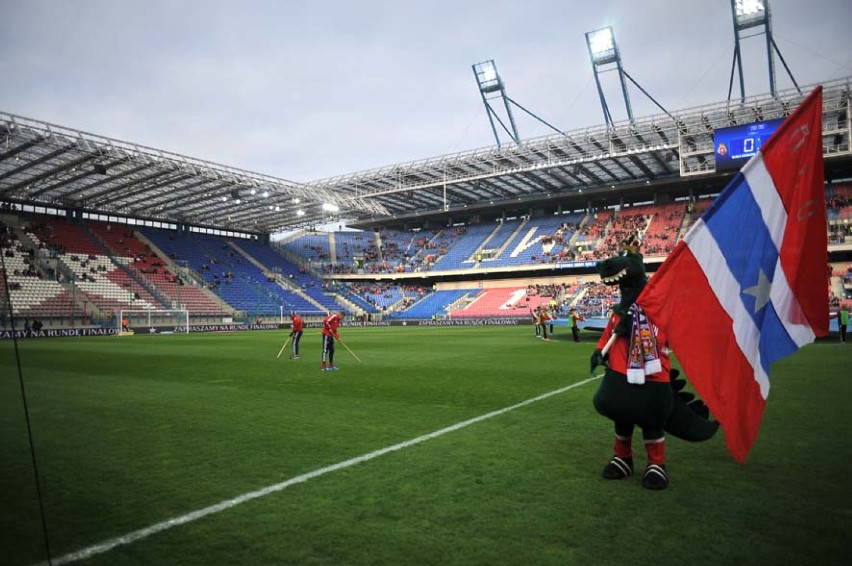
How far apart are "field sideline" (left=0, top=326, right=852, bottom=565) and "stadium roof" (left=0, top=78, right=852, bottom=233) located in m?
30.7

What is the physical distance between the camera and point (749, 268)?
4086 mm

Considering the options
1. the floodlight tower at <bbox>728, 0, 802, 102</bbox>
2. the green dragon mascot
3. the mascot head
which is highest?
the floodlight tower at <bbox>728, 0, 802, 102</bbox>

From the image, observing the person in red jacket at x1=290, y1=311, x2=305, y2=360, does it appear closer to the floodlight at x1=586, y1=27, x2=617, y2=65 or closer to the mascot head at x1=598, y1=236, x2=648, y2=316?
the mascot head at x1=598, y1=236, x2=648, y2=316

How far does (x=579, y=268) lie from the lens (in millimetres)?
52781

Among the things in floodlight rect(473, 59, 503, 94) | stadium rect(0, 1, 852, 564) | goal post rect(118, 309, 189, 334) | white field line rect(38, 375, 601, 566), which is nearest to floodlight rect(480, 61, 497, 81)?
floodlight rect(473, 59, 503, 94)

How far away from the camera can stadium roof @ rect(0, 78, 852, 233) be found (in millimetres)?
33719

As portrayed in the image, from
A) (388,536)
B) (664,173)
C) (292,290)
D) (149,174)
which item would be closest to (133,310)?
(149,174)

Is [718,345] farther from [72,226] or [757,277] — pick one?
[72,226]

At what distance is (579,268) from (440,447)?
1978 inches

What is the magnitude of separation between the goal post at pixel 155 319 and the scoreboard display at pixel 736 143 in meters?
42.1

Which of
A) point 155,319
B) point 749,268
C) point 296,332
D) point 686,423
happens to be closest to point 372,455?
point 686,423

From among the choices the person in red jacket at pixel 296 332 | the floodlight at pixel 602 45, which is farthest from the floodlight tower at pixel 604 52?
the person in red jacket at pixel 296 332

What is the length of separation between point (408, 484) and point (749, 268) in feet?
10.9

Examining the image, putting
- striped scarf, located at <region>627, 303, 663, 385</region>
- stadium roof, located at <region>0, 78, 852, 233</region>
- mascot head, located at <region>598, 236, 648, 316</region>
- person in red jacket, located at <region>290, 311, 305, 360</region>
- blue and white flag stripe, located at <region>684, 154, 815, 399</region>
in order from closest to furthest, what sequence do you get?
striped scarf, located at <region>627, 303, 663, 385</region>, blue and white flag stripe, located at <region>684, 154, 815, 399</region>, mascot head, located at <region>598, 236, 648, 316</region>, person in red jacket, located at <region>290, 311, 305, 360</region>, stadium roof, located at <region>0, 78, 852, 233</region>
